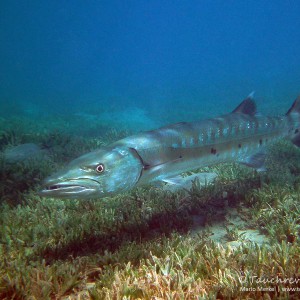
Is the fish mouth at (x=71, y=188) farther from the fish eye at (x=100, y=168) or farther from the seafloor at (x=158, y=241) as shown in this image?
the seafloor at (x=158, y=241)

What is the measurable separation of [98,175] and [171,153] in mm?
1424

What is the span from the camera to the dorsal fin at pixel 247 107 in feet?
19.1

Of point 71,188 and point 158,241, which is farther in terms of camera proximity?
point 158,241

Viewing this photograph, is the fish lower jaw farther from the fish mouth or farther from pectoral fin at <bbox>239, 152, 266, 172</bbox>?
pectoral fin at <bbox>239, 152, 266, 172</bbox>

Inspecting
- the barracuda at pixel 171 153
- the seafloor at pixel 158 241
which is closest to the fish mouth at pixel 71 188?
the barracuda at pixel 171 153

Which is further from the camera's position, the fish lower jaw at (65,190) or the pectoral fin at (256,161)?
the pectoral fin at (256,161)

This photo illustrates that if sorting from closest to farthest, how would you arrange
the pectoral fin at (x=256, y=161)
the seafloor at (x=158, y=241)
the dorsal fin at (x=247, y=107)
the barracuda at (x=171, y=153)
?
the seafloor at (x=158, y=241), the barracuda at (x=171, y=153), the pectoral fin at (x=256, y=161), the dorsal fin at (x=247, y=107)

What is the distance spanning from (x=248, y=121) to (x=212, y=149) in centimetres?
121

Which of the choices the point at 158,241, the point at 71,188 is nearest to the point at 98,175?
the point at 71,188

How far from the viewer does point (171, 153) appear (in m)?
4.47

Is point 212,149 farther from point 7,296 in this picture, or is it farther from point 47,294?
point 7,296

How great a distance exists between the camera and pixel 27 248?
446 cm

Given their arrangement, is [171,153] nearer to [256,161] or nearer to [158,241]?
[158,241]

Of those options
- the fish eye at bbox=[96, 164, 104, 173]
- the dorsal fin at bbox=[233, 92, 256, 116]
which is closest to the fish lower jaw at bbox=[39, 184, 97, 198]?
the fish eye at bbox=[96, 164, 104, 173]
